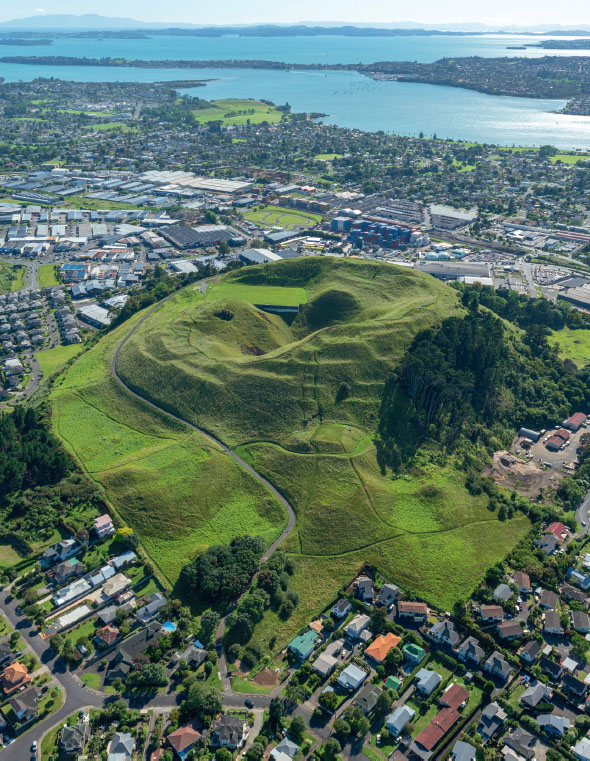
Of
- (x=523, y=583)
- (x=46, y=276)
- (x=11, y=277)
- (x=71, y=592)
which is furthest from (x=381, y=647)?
(x=11, y=277)

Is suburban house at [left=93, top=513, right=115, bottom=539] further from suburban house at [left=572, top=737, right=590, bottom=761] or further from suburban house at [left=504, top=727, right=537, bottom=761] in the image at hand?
suburban house at [left=572, top=737, right=590, bottom=761]

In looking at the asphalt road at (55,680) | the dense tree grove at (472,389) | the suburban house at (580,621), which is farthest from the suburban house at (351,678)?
the dense tree grove at (472,389)

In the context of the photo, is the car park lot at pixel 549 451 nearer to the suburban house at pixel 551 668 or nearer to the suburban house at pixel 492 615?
the suburban house at pixel 492 615

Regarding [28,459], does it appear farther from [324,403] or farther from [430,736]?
[430,736]

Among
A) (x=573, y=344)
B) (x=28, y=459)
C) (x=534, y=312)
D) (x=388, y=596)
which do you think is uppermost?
(x=534, y=312)

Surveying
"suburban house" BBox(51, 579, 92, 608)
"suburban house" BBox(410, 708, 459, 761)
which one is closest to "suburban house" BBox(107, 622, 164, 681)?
"suburban house" BBox(51, 579, 92, 608)

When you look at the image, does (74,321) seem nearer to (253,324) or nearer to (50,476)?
(253,324)
